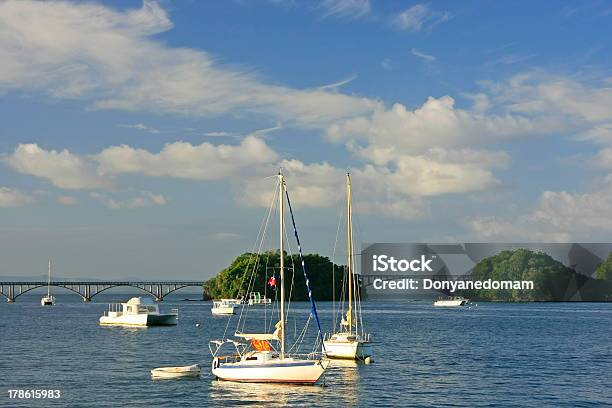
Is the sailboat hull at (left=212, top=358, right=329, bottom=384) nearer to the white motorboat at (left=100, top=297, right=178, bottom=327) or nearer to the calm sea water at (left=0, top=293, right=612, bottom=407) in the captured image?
the calm sea water at (left=0, top=293, right=612, bottom=407)

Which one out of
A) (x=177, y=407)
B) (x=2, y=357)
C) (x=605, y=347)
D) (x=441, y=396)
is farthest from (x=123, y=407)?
(x=605, y=347)

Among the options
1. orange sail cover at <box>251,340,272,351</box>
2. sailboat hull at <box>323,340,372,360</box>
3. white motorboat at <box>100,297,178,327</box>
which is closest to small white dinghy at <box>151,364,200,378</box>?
orange sail cover at <box>251,340,272,351</box>

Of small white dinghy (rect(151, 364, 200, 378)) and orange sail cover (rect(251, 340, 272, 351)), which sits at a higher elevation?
orange sail cover (rect(251, 340, 272, 351))

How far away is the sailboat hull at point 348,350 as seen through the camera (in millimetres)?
85250

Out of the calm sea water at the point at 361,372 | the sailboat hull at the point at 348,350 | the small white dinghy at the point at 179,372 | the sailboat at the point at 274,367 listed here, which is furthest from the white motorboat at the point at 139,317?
the sailboat at the point at 274,367

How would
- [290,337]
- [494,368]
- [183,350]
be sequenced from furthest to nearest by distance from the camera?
[290,337] → [183,350] → [494,368]

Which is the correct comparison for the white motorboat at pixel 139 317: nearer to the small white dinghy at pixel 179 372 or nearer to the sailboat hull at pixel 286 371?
the small white dinghy at pixel 179 372

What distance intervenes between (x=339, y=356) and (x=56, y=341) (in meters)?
50.1

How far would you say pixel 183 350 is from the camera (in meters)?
104

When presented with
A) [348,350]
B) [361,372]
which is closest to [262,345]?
[361,372]

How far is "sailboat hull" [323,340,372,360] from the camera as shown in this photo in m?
85.2

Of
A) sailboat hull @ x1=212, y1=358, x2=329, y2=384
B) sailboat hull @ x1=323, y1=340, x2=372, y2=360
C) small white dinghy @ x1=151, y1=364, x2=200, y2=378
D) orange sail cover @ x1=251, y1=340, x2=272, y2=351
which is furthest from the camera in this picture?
sailboat hull @ x1=323, y1=340, x2=372, y2=360

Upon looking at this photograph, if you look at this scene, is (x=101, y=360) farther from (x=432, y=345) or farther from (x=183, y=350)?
(x=432, y=345)

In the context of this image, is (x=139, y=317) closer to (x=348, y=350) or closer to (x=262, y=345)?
(x=348, y=350)
